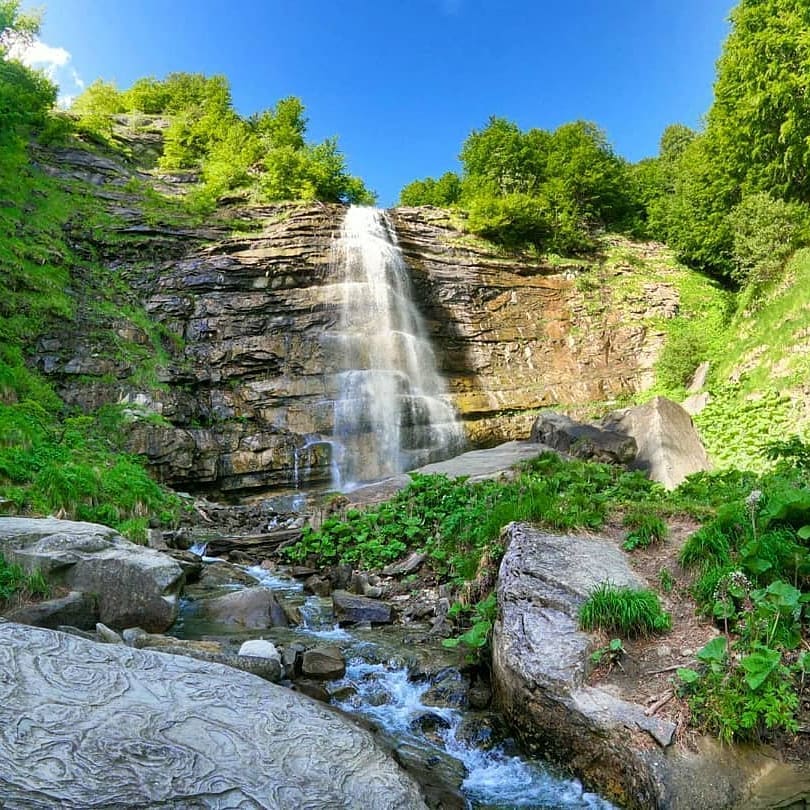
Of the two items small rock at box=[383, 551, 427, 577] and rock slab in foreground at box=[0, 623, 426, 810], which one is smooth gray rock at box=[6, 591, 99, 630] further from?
small rock at box=[383, 551, 427, 577]

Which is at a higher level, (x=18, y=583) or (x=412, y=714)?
(x=18, y=583)

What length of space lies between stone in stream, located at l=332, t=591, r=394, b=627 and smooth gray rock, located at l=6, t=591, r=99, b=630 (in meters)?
2.83

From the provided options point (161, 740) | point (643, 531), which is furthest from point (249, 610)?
point (643, 531)

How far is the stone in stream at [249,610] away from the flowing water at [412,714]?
8.4 inches

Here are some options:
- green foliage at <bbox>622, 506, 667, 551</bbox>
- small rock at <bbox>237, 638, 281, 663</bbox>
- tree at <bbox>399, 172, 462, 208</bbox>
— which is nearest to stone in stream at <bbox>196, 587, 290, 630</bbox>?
small rock at <bbox>237, 638, 281, 663</bbox>

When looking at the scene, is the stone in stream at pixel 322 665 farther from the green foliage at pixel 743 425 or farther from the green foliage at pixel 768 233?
the green foliage at pixel 768 233

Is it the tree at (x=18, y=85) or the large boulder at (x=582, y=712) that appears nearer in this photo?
the large boulder at (x=582, y=712)

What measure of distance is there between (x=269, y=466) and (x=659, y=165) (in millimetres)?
31576

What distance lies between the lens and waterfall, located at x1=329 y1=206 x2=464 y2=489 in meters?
19.2

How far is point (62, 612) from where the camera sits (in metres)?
5.91

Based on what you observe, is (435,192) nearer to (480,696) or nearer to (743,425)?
(743,425)

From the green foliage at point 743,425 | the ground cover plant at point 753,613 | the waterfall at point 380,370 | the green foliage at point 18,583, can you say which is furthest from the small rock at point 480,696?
the waterfall at point 380,370

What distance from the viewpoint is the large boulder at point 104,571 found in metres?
6.39

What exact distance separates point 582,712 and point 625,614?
897 millimetres
